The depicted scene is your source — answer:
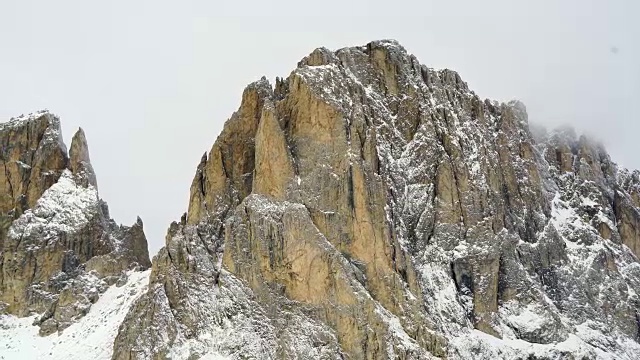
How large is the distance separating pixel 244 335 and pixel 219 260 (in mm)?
9916

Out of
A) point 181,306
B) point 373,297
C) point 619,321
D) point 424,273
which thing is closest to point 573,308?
point 619,321

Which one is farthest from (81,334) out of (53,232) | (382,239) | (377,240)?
(382,239)

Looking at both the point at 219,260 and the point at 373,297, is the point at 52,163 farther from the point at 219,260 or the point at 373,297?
the point at 373,297

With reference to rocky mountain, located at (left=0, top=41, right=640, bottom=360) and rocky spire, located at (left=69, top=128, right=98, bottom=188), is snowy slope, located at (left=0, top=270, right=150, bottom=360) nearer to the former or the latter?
A: rocky mountain, located at (left=0, top=41, right=640, bottom=360)

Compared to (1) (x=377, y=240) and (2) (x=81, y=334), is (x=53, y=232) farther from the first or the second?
(1) (x=377, y=240)

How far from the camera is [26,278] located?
102 m

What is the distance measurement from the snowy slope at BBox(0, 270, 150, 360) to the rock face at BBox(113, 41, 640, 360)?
6.24 m

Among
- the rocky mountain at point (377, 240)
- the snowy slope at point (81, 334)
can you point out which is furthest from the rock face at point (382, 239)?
the snowy slope at point (81, 334)

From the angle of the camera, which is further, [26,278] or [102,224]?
[102,224]

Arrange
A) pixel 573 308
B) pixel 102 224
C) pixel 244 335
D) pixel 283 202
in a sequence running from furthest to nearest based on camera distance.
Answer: pixel 102 224 → pixel 573 308 → pixel 283 202 → pixel 244 335

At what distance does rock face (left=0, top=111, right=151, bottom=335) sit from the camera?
10044 cm

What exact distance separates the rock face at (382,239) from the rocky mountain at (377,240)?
0.53 feet

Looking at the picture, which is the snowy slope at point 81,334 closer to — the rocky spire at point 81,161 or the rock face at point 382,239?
the rock face at point 382,239

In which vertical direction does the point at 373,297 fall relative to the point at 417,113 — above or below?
below
